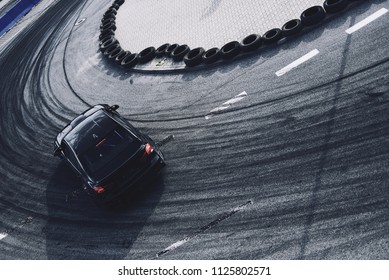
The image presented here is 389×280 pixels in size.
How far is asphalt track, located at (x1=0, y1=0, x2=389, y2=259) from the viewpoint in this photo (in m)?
6.34

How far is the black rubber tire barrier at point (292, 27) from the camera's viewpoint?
10648 millimetres

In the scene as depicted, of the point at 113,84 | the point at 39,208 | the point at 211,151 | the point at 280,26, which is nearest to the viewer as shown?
the point at 211,151

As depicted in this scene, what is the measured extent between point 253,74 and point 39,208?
710cm

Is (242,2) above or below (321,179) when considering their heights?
above

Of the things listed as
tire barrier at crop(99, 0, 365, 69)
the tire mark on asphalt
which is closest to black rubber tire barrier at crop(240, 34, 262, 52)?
tire barrier at crop(99, 0, 365, 69)

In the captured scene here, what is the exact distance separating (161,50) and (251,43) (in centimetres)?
410

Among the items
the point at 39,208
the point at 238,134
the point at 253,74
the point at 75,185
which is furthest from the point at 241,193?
the point at 39,208

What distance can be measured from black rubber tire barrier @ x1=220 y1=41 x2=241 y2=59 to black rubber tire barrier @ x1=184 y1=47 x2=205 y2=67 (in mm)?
778

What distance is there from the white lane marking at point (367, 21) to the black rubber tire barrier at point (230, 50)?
10.6ft

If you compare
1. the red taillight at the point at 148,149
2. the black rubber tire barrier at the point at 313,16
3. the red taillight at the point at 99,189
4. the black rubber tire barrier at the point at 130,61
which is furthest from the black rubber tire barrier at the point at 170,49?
the red taillight at the point at 99,189

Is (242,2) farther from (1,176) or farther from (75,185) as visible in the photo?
(1,176)

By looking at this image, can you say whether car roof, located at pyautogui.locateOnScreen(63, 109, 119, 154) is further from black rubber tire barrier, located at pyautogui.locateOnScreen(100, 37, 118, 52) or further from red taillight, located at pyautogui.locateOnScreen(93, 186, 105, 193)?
black rubber tire barrier, located at pyautogui.locateOnScreen(100, 37, 118, 52)
